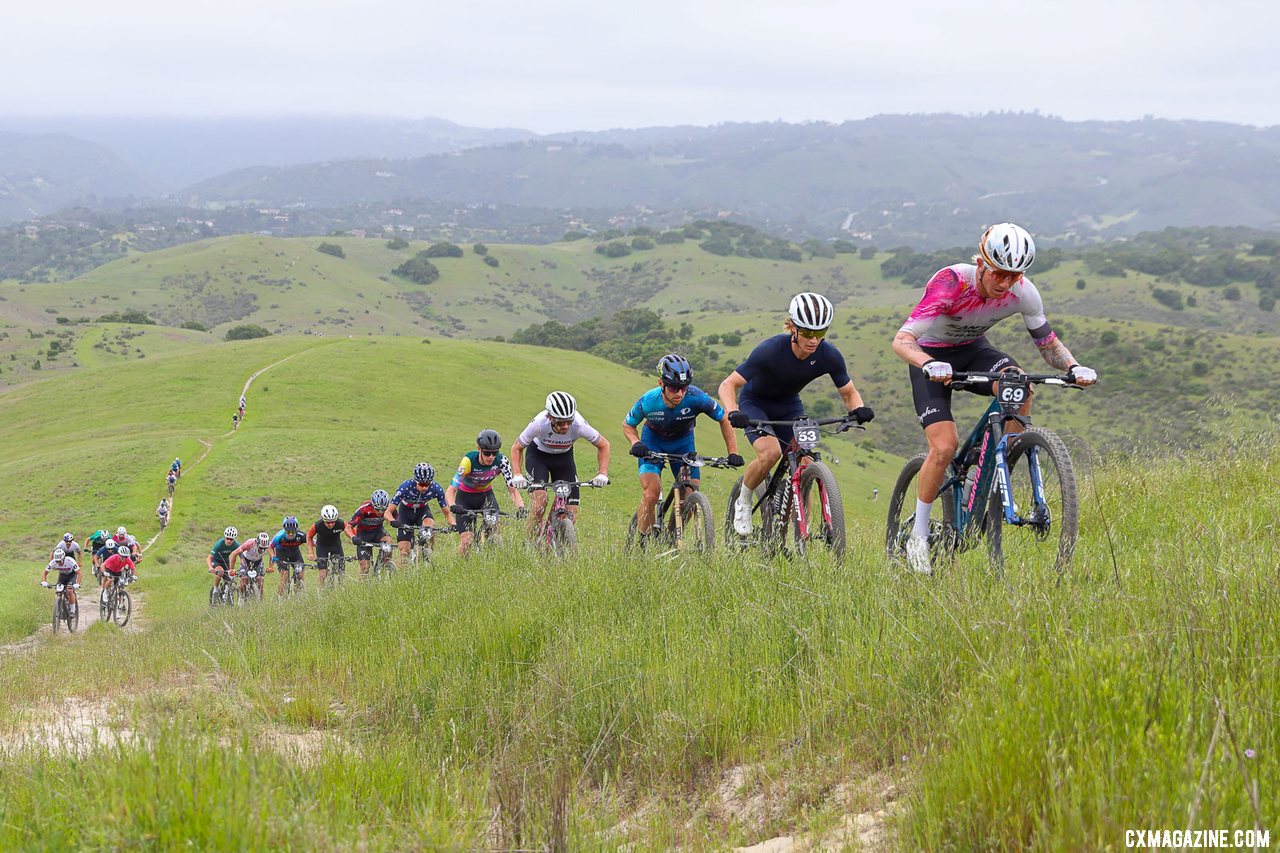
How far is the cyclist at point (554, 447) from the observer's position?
12.5m

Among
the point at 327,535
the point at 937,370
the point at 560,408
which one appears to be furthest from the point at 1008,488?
the point at 327,535

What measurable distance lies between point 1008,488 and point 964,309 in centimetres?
147

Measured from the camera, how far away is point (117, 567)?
23469mm

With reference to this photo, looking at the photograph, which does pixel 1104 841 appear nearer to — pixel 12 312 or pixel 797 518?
pixel 797 518

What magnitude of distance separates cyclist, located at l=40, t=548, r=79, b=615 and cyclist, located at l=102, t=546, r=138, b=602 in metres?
0.82

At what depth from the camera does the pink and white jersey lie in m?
7.32

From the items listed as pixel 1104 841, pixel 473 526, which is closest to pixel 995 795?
pixel 1104 841

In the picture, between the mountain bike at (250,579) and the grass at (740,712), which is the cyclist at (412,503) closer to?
the mountain bike at (250,579)

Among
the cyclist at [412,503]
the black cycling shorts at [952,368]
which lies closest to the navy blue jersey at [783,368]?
the black cycling shorts at [952,368]

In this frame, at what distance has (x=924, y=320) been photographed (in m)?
7.53

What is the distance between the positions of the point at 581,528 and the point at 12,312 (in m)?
163

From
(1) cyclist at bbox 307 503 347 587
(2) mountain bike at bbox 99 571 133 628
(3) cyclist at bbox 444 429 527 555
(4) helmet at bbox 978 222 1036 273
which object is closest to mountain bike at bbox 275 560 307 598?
(1) cyclist at bbox 307 503 347 587

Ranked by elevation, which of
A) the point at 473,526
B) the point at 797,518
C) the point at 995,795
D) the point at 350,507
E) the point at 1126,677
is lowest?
the point at 350,507

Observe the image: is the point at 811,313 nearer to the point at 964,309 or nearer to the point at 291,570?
the point at 964,309
